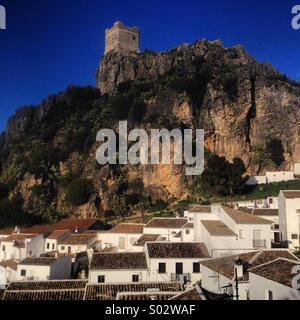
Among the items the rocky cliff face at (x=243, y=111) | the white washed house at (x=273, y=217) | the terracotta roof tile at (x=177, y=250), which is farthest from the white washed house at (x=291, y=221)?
the rocky cliff face at (x=243, y=111)

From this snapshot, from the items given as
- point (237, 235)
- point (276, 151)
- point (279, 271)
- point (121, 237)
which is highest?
point (276, 151)

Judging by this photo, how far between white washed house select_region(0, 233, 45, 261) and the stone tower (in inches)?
1835

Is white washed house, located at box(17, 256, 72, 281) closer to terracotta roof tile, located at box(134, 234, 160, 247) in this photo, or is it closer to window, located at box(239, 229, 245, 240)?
terracotta roof tile, located at box(134, 234, 160, 247)

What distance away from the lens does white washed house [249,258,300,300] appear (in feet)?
28.1

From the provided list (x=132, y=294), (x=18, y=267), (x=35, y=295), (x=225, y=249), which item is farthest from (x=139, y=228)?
(x=132, y=294)

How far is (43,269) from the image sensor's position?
21.4m

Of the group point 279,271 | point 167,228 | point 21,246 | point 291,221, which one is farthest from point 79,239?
point 279,271

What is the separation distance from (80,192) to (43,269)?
2274 centimetres

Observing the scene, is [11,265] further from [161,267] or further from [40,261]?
Result: [161,267]

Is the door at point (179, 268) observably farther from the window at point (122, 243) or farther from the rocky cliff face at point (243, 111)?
the rocky cliff face at point (243, 111)

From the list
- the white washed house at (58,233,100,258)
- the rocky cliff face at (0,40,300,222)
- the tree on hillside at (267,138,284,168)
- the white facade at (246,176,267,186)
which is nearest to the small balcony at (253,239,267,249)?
the white washed house at (58,233,100,258)

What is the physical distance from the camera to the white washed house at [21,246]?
2919 centimetres

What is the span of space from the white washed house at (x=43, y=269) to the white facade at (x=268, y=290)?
13.6m
